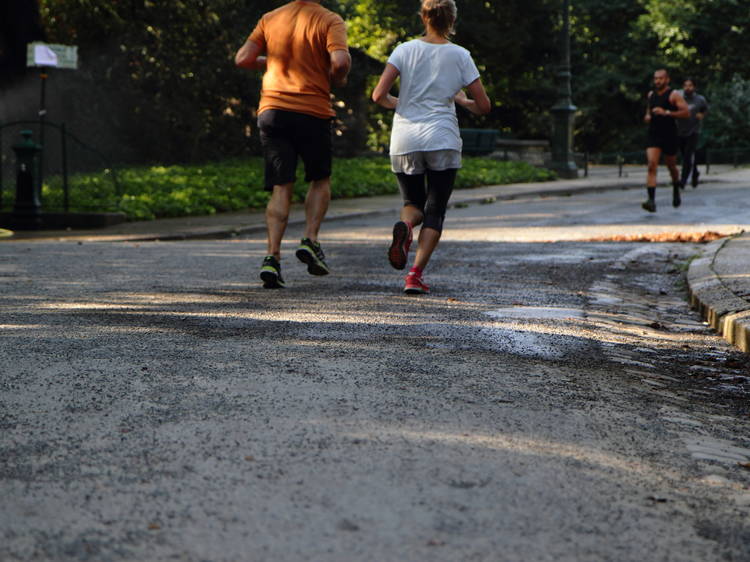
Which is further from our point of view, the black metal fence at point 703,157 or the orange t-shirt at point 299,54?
the black metal fence at point 703,157

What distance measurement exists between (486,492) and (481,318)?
319 cm


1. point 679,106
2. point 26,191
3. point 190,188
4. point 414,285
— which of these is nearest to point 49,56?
point 26,191

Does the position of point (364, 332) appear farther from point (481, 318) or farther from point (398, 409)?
point (398, 409)

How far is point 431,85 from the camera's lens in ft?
24.5

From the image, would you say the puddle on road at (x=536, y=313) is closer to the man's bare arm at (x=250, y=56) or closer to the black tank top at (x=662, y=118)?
the man's bare arm at (x=250, y=56)

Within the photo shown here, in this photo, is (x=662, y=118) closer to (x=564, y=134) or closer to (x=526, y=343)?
(x=526, y=343)

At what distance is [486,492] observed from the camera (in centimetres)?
320

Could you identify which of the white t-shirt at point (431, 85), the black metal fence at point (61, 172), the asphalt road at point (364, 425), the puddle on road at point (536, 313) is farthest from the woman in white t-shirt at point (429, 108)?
the black metal fence at point (61, 172)

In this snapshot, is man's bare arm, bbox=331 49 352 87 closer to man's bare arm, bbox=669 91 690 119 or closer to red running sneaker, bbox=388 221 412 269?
red running sneaker, bbox=388 221 412 269

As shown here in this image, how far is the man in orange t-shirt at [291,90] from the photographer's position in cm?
775

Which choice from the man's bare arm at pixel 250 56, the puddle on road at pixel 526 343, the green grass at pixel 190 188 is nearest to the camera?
the puddle on road at pixel 526 343

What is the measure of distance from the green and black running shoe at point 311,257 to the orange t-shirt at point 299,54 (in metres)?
0.88

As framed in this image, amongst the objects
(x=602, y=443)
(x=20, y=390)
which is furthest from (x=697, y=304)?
(x=20, y=390)

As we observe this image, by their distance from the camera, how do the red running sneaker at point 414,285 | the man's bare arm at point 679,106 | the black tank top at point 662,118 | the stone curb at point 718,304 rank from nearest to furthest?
the stone curb at point 718,304
the red running sneaker at point 414,285
the man's bare arm at point 679,106
the black tank top at point 662,118
